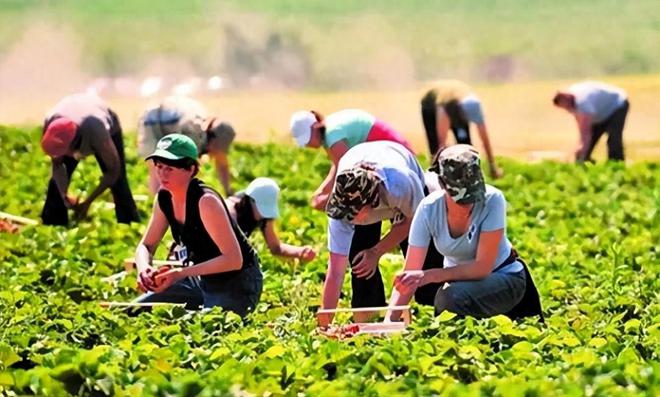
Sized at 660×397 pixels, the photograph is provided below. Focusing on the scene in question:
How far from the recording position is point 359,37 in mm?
22406

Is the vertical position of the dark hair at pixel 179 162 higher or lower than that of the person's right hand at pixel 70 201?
higher

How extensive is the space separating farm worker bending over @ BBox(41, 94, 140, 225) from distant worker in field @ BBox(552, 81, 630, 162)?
4979 mm

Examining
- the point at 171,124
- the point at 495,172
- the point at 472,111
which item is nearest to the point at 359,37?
the point at 495,172

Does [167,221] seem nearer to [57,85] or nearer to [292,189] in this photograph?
[292,189]

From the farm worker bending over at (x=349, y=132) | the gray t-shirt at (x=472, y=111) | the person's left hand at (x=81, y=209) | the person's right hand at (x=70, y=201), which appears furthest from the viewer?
the gray t-shirt at (x=472, y=111)

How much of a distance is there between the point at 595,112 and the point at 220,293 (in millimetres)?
8302

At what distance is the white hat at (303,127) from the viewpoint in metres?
9.57

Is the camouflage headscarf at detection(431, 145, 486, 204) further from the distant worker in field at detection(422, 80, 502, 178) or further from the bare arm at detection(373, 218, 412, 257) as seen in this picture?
the distant worker in field at detection(422, 80, 502, 178)

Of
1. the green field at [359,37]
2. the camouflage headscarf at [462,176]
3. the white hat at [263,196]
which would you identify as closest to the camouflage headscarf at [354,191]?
the camouflage headscarf at [462,176]

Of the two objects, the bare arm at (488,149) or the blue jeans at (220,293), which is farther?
the bare arm at (488,149)

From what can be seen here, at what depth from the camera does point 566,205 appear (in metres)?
13.0

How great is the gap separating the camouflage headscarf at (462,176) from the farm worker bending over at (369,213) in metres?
0.39

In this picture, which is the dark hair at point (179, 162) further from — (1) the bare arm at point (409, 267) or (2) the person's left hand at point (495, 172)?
(2) the person's left hand at point (495, 172)

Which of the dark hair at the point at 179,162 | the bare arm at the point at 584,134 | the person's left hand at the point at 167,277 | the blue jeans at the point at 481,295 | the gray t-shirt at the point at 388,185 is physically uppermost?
the dark hair at the point at 179,162
